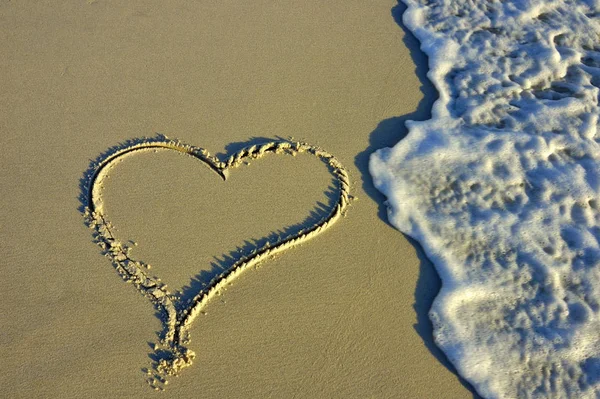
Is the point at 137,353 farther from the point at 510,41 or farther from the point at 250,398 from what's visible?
the point at 510,41

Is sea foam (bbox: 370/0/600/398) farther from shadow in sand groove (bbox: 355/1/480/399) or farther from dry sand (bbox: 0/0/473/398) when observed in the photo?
dry sand (bbox: 0/0/473/398)

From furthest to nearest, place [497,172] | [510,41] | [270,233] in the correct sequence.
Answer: [510,41] → [497,172] → [270,233]

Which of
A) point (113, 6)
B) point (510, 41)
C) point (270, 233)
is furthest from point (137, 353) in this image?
point (510, 41)

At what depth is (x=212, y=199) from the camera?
3299mm

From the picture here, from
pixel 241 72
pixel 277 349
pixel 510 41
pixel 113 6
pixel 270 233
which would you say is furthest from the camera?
pixel 510 41

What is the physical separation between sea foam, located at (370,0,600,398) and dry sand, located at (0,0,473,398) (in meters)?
0.18

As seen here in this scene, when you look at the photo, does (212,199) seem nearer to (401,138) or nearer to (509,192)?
(401,138)

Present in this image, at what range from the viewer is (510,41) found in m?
4.75

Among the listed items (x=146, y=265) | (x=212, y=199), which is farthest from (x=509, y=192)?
(x=146, y=265)

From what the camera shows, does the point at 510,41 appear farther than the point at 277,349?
Yes

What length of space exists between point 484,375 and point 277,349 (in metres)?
1.20

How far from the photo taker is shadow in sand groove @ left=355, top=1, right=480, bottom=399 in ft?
9.52

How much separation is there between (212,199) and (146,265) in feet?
2.05

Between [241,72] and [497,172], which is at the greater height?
[241,72]
